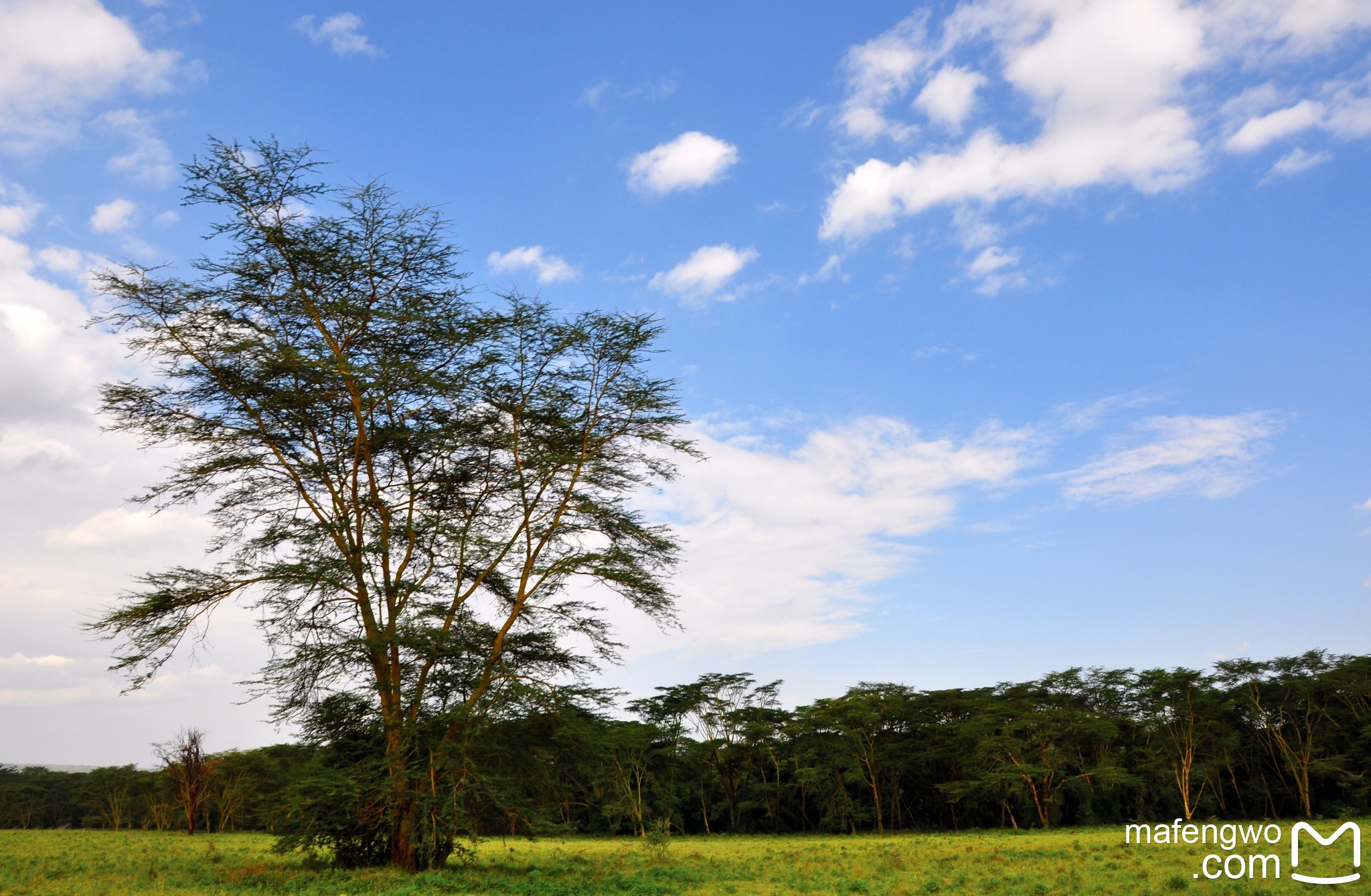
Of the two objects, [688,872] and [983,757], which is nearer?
[688,872]

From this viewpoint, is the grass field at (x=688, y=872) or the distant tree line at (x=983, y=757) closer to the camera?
the grass field at (x=688, y=872)

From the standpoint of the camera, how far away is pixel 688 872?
19859 millimetres

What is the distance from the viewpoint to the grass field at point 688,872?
49.4 ft

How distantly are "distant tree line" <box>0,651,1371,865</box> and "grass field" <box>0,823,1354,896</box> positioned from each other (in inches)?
647

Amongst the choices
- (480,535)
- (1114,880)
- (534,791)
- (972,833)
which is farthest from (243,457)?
(972,833)

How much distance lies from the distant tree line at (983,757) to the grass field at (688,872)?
1643 centimetres

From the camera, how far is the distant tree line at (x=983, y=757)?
4766 cm

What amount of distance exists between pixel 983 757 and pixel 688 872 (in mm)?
32415

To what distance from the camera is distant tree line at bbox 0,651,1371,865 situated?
4766cm

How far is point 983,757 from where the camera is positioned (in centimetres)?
4697

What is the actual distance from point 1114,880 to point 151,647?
19.0 m

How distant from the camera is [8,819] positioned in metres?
73.7

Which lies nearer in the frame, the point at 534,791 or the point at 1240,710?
the point at 534,791

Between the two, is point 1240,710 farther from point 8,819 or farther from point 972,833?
point 8,819
